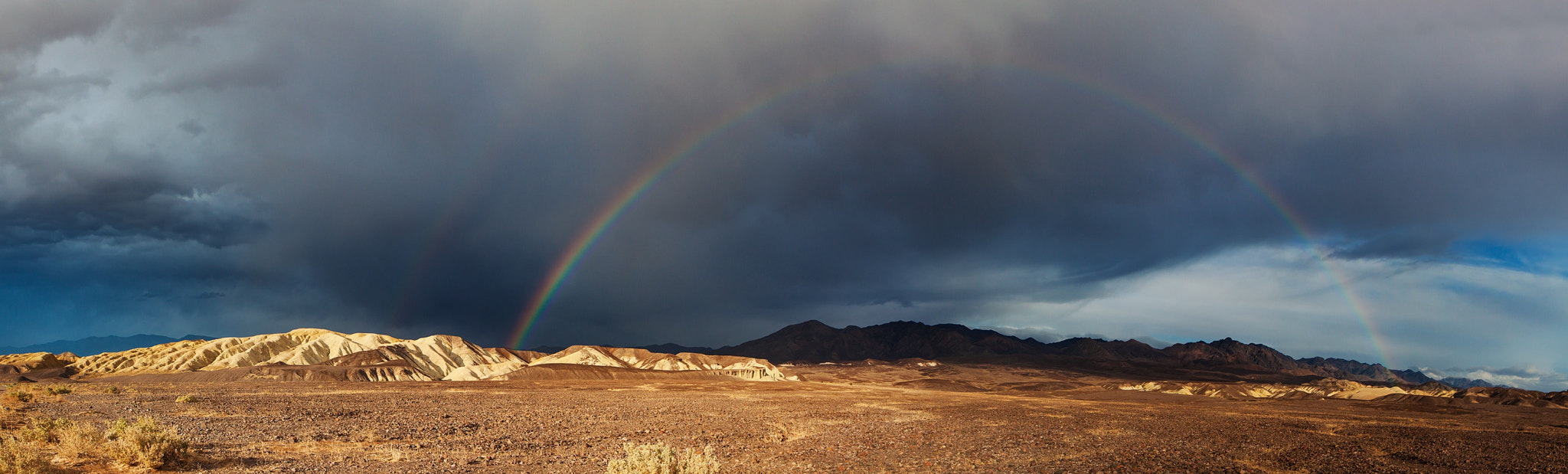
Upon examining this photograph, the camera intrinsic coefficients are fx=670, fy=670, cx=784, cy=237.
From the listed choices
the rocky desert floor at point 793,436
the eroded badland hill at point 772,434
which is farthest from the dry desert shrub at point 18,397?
the rocky desert floor at point 793,436

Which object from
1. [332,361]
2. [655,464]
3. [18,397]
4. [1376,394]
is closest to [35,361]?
[332,361]

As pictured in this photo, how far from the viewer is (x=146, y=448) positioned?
669 inches

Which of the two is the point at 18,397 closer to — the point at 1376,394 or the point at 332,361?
the point at 332,361

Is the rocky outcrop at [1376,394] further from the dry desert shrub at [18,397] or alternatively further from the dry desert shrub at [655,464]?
the dry desert shrub at [18,397]

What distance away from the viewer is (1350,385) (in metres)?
128

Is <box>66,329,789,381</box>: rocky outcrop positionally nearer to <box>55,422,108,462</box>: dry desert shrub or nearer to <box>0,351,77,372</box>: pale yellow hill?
<box>0,351,77,372</box>: pale yellow hill

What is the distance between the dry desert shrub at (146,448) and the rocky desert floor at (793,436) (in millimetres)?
541

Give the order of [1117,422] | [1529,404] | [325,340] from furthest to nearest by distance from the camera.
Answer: [325,340]
[1529,404]
[1117,422]

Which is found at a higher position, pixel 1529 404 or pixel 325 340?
pixel 325 340

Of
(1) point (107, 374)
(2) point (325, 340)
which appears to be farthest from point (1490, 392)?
(1) point (107, 374)

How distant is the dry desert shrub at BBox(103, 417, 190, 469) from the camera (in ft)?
54.9

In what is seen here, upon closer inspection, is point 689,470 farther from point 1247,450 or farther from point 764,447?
point 1247,450

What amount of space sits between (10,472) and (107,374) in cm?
11201

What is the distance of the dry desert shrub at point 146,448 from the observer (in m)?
16.7
